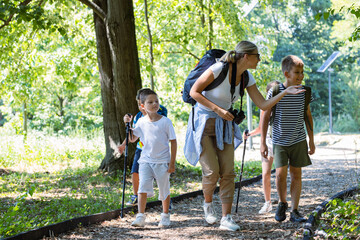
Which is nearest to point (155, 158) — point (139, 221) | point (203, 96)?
point (139, 221)

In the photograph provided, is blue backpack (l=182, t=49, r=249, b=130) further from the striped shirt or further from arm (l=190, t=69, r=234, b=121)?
the striped shirt

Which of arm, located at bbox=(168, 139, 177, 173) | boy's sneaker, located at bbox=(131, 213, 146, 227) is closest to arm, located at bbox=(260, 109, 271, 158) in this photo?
arm, located at bbox=(168, 139, 177, 173)

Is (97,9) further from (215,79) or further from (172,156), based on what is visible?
(215,79)

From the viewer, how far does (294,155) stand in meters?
5.49

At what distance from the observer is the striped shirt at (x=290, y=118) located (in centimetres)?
543

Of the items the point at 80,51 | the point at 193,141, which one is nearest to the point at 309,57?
the point at 80,51

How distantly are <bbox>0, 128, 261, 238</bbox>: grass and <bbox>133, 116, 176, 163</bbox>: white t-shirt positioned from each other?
1.40 meters

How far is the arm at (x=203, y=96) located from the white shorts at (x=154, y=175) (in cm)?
110

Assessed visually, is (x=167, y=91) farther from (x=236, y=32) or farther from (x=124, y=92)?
(x=124, y=92)

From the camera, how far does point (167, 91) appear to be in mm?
22531

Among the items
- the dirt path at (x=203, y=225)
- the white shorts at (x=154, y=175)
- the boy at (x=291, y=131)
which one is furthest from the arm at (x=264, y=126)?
the white shorts at (x=154, y=175)

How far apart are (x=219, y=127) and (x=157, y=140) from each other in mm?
863

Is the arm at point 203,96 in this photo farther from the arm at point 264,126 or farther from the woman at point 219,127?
the arm at point 264,126

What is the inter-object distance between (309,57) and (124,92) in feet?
127
